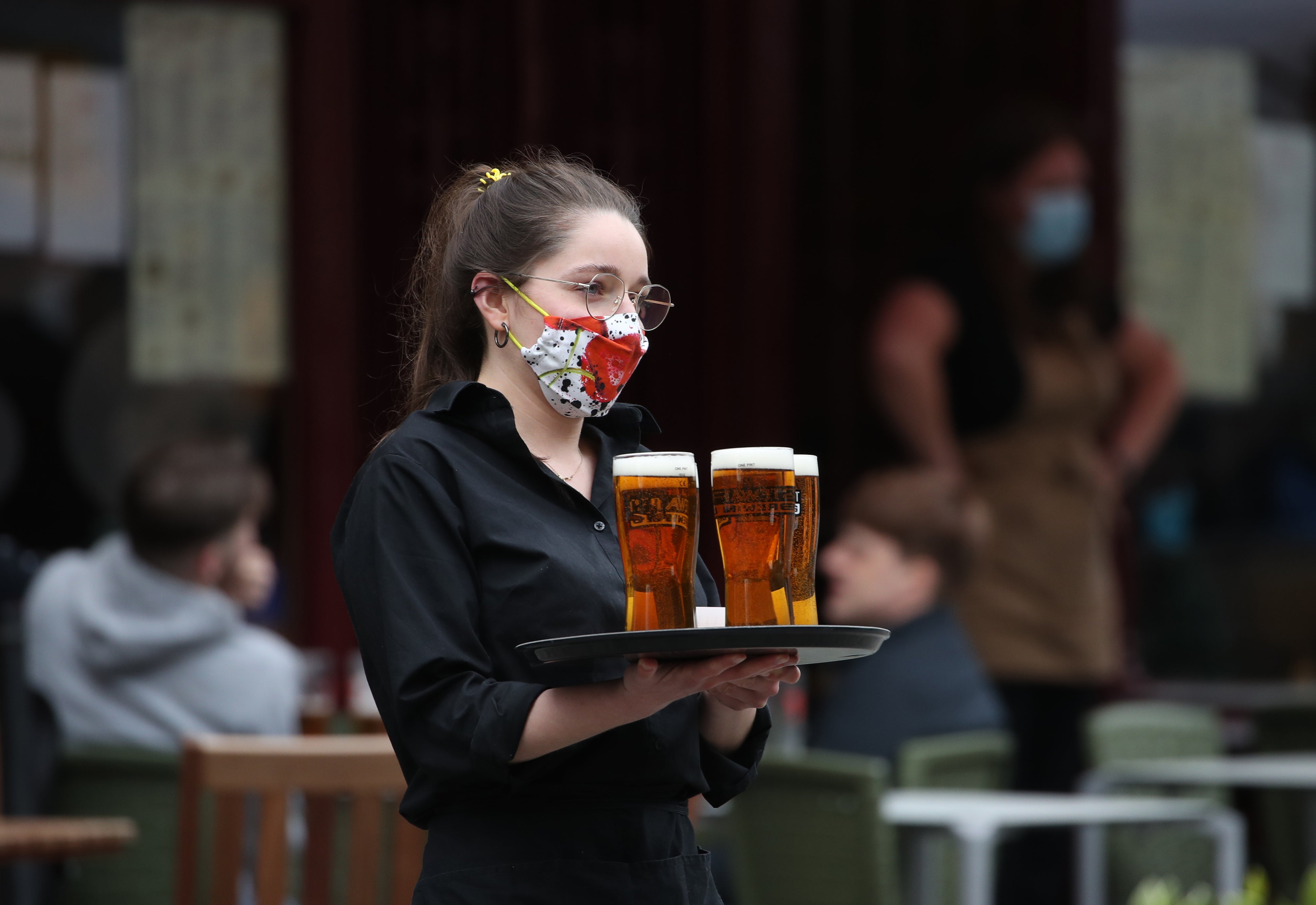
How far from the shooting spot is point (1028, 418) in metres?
5.56

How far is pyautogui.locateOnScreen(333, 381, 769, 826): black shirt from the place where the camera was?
61.2 inches

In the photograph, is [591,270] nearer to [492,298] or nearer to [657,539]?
[492,298]

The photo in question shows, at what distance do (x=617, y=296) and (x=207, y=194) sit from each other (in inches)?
156

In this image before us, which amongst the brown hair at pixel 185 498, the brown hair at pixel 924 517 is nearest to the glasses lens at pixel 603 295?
the brown hair at pixel 185 498

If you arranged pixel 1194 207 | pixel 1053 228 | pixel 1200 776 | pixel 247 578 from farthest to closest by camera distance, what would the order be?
pixel 1194 207, pixel 1053 228, pixel 247 578, pixel 1200 776

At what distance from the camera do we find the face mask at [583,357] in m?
1.67

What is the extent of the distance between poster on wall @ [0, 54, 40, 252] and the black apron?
3958mm

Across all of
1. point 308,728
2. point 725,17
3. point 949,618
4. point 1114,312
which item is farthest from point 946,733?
point 725,17

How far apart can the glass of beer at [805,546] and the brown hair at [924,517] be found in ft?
8.79

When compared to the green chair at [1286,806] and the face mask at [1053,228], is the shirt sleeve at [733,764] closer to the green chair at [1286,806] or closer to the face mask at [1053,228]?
the green chair at [1286,806]

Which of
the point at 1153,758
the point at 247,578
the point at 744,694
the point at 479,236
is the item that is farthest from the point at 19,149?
the point at 744,694

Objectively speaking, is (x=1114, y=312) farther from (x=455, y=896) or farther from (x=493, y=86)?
(x=455, y=896)

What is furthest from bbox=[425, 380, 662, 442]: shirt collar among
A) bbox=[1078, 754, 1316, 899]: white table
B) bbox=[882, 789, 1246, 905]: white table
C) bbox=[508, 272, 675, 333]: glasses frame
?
bbox=[1078, 754, 1316, 899]: white table

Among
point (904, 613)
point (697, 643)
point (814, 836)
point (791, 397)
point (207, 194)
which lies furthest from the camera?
point (791, 397)
